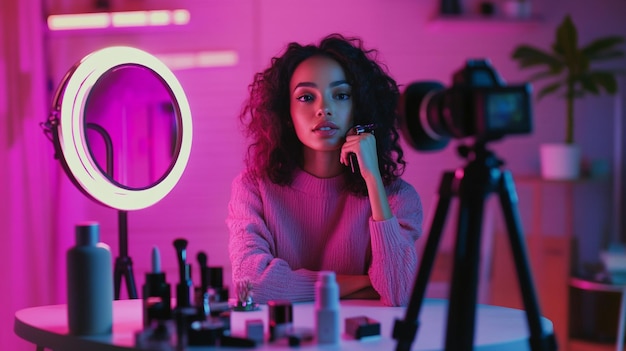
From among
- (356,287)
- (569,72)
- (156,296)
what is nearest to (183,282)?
(156,296)

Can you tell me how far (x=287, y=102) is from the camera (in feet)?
5.36

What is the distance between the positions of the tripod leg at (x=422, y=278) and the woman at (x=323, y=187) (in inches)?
18.2

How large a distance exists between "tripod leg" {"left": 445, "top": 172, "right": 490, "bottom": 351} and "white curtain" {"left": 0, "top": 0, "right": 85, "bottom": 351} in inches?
76.3

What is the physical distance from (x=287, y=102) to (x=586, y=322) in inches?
75.5

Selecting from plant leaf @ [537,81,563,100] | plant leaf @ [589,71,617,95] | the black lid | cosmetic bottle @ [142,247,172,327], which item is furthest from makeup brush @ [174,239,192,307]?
plant leaf @ [589,71,617,95]

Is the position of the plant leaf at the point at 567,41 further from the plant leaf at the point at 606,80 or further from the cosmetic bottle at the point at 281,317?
the cosmetic bottle at the point at 281,317

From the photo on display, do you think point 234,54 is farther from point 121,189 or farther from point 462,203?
Result: point 462,203

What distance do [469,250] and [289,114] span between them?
90 cm

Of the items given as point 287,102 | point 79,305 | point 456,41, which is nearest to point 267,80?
point 287,102

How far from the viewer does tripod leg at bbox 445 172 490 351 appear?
81 cm

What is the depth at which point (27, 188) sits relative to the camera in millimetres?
2529

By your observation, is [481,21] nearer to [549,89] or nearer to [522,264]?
[549,89]

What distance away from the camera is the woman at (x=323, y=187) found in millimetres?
1405

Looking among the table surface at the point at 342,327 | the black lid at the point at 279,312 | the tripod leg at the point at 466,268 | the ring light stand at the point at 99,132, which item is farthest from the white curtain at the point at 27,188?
the tripod leg at the point at 466,268
